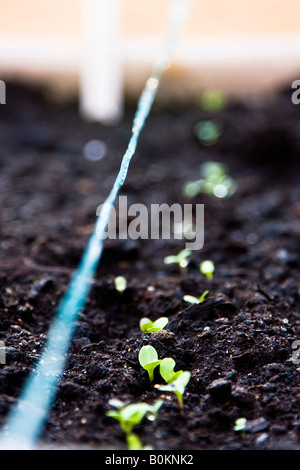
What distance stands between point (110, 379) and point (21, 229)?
39.1 inches

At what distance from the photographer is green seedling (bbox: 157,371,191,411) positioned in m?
0.98

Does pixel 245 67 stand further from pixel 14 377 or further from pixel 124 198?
pixel 14 377

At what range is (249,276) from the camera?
1.59 metres

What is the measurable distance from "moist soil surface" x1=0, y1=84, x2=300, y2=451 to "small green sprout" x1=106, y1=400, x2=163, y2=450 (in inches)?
0.7

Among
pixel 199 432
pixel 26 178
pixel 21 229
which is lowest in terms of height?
pixel 199 432

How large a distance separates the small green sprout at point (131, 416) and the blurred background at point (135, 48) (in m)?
2.73

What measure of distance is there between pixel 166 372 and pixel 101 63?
9.11 ft

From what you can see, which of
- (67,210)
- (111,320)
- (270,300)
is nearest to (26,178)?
(67,210)

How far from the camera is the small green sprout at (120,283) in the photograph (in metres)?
1.44

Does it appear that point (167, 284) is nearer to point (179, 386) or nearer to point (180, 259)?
point (180, 259)

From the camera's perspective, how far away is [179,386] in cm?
98

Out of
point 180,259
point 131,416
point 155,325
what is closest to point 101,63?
Answer: point 180,259

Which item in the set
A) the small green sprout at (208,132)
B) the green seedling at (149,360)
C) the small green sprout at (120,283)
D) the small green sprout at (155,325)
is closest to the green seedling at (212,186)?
the small green sprout at (208,132)

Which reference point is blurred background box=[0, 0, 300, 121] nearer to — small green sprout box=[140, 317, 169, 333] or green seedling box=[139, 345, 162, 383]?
small green sprout box=[140, 317, 169, 333]
